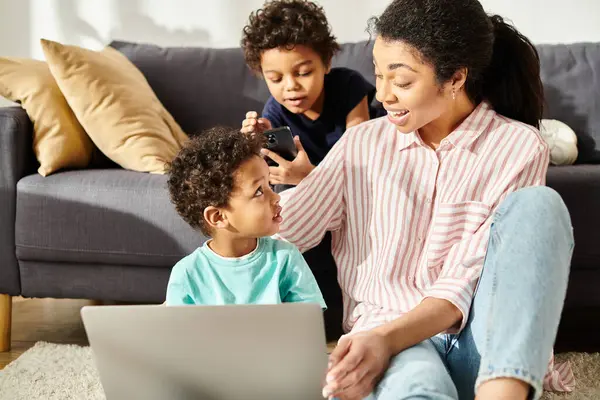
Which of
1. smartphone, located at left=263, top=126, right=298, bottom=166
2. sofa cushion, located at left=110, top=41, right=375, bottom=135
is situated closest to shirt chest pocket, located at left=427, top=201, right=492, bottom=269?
smartphone, located at left=263, top=126, right=298, bottom=166

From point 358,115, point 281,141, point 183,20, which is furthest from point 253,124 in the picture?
point 183,20

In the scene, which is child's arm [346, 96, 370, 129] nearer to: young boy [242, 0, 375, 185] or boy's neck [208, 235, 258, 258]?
young boy [242, 0, 375, 185]

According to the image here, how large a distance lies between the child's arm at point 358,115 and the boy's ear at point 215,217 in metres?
0.77

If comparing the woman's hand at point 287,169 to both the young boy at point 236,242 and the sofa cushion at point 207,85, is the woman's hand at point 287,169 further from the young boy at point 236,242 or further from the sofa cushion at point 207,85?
the sofa cushion at point 207,85

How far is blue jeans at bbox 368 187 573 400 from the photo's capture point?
3.39ft

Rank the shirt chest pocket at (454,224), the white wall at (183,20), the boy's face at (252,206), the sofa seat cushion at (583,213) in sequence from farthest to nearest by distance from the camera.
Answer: the white wall at (183,20) → the sofa seat cushion at (583,213) → the boy's face at (252,206) → the shirt chest pocket at (454,224)

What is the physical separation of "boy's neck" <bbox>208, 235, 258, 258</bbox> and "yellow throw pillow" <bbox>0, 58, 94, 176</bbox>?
3.05ft

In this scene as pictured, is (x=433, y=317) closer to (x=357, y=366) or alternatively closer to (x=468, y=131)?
(x=357, y=366)

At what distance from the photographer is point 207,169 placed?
59.6 inches

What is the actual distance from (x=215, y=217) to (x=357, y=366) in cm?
51

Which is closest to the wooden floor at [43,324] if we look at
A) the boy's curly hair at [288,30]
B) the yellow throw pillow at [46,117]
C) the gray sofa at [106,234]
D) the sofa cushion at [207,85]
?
the gray sofa at [106,234]

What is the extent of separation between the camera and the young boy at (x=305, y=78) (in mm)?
2146

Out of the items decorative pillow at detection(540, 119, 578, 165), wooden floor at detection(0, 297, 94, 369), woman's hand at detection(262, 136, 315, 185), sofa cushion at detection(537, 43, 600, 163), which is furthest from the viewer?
sofa cushion at detection(537, 43, 600, 163)

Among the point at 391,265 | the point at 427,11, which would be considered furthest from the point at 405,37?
the point at 391,265
